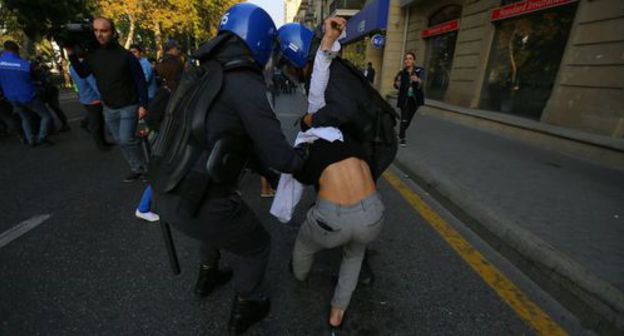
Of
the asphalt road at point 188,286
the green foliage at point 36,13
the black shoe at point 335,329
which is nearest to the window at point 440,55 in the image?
the asphalt road at point 188,286

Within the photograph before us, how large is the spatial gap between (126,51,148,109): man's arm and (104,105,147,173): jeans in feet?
0.43

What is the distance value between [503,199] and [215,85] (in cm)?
357

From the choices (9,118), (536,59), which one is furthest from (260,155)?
(536,59)

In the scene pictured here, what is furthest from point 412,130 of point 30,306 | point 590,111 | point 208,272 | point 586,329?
point 30,306

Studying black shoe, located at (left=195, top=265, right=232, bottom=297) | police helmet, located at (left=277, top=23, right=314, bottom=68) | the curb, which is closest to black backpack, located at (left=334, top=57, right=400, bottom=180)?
police helmet, located at (left=277, top=23, right=314, bottom=68)

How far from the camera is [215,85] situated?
1396 mm

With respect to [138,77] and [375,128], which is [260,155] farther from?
[138,77]

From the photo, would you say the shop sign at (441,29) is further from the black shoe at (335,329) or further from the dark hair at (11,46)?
the dark hair at (11,46)

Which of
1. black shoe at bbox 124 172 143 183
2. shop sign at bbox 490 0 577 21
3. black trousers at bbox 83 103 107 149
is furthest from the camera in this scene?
shop sign at bbox 490 0 577 21

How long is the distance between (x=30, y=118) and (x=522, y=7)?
1105 centimetres

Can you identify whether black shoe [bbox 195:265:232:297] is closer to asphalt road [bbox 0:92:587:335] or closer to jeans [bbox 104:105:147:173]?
asphalt road [bbox 0:92:587:335]

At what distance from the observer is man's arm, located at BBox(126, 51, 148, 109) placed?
396cm

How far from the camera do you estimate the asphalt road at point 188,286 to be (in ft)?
6.31

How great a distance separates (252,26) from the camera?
60.3 inches
